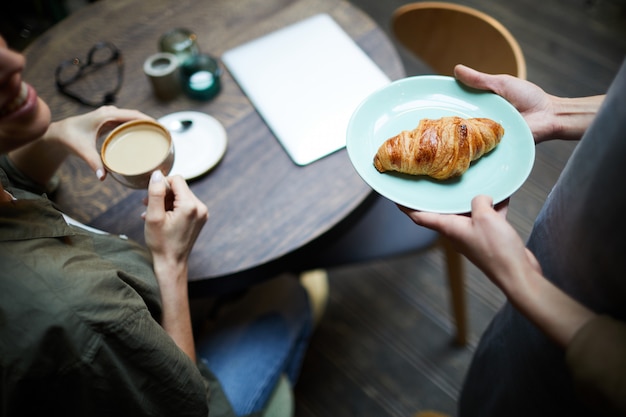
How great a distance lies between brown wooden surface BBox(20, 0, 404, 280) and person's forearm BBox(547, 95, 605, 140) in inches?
15.8

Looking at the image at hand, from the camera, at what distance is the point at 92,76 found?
130 centimetres

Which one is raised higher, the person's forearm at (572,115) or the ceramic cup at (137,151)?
the person's forearm at (572,115)

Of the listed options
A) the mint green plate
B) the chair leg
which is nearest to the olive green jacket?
the mint green plate

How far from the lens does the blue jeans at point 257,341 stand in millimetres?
1073

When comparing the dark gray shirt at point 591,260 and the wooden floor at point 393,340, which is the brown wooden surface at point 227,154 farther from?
the wooden floor at point 393,340

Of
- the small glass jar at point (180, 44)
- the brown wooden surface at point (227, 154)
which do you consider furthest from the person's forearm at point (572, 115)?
Answer: the small glass jar at point (180, 44)

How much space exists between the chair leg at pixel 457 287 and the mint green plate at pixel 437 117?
568 mm

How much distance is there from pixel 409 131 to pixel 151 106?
710mm

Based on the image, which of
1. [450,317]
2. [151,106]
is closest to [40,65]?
[151,106]

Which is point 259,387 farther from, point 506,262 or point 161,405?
point 506,262

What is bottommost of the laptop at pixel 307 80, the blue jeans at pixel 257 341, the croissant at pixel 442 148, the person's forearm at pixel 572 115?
the blue jeans at pixel 257 341

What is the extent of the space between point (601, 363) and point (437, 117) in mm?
496

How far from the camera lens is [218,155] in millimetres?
1107

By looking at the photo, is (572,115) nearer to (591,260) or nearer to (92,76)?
(591,260)
